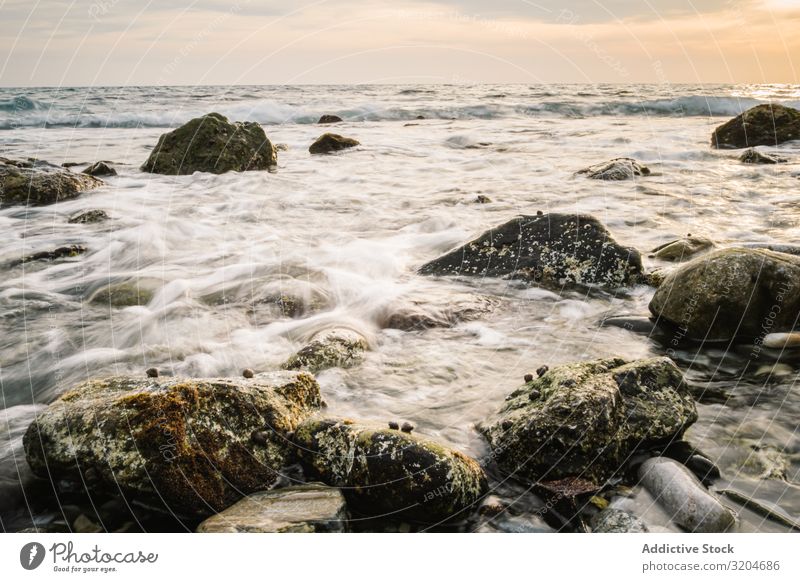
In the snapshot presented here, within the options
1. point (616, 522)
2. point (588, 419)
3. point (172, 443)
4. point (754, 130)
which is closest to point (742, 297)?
point (588, 419)

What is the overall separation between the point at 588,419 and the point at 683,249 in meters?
4.92

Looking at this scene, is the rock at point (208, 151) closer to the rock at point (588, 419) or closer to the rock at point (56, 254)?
the rock at point (56, 254)

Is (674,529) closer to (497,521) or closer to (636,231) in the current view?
(497,521)

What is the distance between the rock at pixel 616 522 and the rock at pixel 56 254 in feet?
26.3

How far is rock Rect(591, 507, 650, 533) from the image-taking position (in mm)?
3061

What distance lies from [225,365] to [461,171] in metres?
10.5

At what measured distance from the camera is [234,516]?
3135mm

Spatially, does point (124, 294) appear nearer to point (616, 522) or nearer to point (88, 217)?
point (88, 217)

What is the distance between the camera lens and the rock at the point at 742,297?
5098 mm

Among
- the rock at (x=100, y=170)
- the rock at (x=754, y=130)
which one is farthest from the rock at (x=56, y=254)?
the rock at (x=754, y=130)
